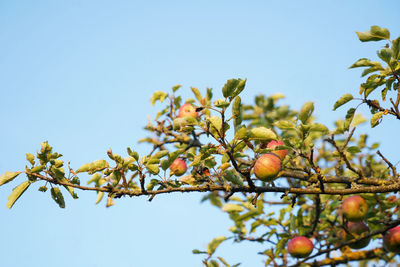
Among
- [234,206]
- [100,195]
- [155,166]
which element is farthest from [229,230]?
[155,166]

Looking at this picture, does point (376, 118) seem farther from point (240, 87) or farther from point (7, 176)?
point (7, 176)

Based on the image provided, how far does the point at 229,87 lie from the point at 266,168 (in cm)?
77

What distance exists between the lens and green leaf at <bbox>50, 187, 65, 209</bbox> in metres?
2.85

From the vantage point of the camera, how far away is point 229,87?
232 centimetres

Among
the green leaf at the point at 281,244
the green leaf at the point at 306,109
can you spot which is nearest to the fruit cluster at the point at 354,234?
the green leaf at the point at 281,244

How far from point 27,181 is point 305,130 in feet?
7.19

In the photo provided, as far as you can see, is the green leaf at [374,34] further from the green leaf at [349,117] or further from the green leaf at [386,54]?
the green leaf at [349,117]

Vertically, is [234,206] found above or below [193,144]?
below

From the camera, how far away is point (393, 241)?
3.86 metres

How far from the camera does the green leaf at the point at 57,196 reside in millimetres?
2846

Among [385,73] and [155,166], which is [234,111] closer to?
[155,166]

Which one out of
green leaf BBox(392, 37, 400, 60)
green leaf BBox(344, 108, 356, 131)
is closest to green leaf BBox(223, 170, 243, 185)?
green leaf BBox(344, 108, 356, 131)

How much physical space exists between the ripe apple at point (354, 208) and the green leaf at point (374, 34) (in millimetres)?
1592

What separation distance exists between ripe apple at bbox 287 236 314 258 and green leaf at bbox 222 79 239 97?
2282mm
